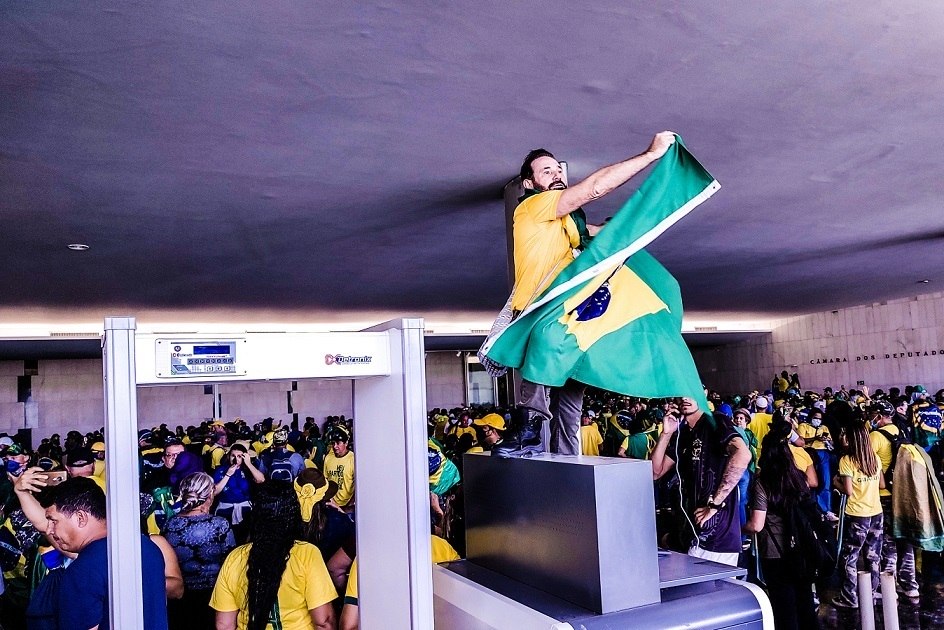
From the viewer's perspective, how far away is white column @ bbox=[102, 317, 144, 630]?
1.37m

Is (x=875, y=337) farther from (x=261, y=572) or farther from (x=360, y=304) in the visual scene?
(x=261, y=572)

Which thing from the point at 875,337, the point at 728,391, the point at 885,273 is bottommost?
the point at 728,391

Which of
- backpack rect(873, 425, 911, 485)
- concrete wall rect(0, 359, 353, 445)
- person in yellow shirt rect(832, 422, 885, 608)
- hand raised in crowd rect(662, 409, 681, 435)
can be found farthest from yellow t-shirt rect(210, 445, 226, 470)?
concrete wall rect(0, 359, 353, 445)

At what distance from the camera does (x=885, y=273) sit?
1051 cm

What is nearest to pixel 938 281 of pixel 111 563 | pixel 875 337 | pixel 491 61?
pixel 875 337

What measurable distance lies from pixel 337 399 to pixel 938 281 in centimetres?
1442

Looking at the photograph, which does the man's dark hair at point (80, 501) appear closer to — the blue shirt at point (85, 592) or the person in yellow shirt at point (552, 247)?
the blue shirt at point (85, 592)

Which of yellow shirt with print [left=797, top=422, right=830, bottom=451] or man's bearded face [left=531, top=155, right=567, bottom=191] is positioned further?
yellow shirt with print [left=797, top=422, right=830, bottom=451]

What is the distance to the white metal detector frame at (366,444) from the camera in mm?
1381

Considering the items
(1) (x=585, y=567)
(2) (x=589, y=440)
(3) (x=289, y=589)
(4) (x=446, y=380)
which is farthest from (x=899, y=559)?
(4) (x=446, y=380)

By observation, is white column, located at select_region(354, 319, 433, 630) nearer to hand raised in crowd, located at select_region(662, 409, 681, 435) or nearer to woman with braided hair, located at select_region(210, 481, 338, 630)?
woman with braided hair, located at select_region(210, 481, 338, 630)

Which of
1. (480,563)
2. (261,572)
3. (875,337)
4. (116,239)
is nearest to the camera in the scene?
(480,563)

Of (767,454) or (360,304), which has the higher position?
(360,304)

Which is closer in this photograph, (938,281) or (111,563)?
(111,563)
